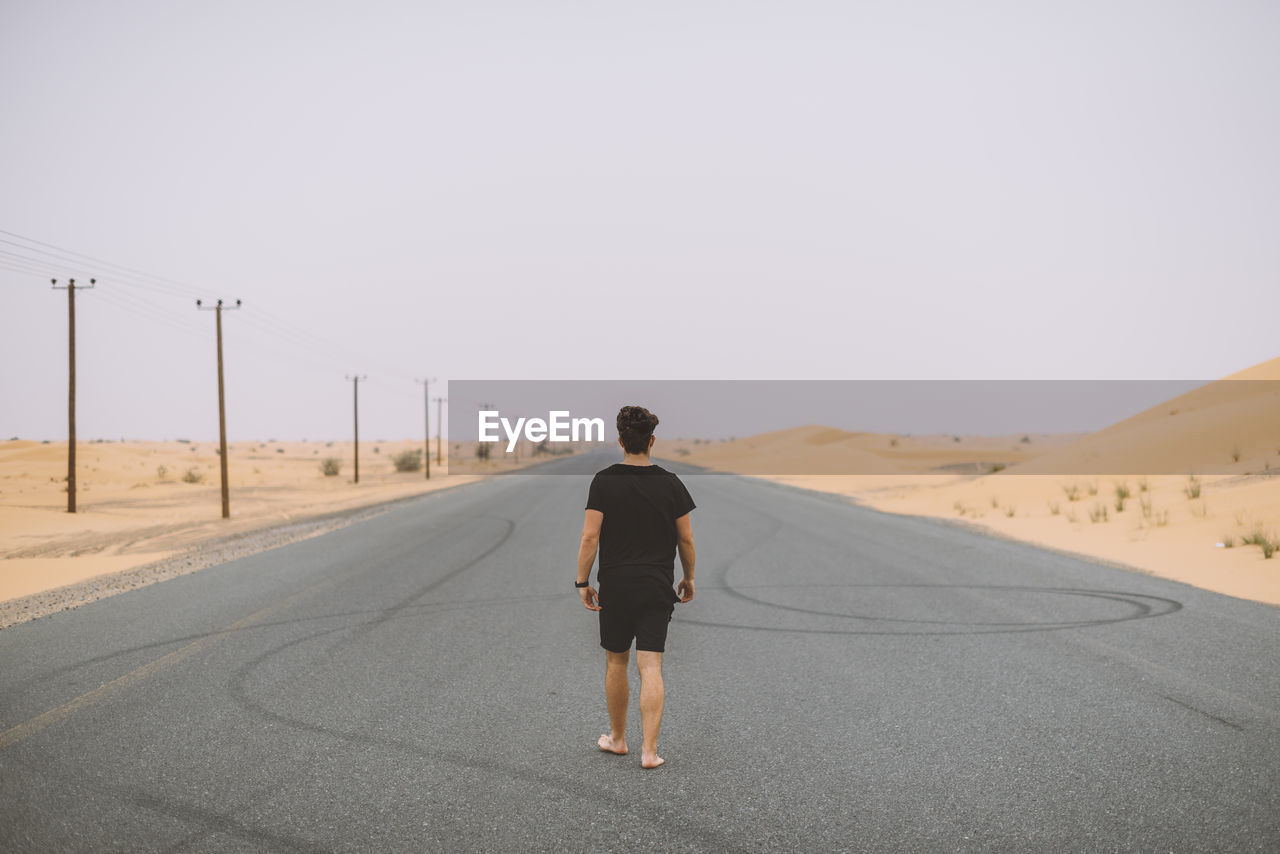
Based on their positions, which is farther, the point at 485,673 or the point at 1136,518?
the point at 1136,518

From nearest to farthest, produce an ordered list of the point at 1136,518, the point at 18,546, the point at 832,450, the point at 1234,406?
1. the point at 18,546
2. the point at 1136,518
3. the point at 1234,406
4. the point at 832,450

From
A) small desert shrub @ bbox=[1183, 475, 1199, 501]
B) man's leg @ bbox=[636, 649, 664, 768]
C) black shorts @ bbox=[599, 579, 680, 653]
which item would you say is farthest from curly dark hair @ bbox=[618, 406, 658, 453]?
small desert shrub @ bbox=[1183, 475, 1199, 501]

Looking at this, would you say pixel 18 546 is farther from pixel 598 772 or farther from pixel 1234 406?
pixel 1234 406

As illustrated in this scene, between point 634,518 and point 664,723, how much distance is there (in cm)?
162

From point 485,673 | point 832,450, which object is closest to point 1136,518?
Answer: point 485,673

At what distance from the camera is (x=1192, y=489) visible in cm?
2208

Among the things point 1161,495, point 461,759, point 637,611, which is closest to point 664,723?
point 637,611

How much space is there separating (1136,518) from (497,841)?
794 inches

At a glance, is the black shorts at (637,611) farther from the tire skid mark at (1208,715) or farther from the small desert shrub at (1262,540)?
the small desert shrub at (1262,540)

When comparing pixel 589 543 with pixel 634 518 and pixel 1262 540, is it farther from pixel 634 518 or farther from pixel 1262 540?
pixel 1262 540

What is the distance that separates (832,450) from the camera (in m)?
102

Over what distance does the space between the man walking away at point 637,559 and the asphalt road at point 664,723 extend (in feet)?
Answer: 1.53

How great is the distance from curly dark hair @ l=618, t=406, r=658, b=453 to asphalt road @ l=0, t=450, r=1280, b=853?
5.73 feet

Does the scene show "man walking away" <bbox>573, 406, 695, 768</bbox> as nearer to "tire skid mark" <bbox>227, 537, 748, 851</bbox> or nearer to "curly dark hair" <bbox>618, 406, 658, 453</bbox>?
"curly dark hair" <bbox>618, 406, 658, 453</bbox>
